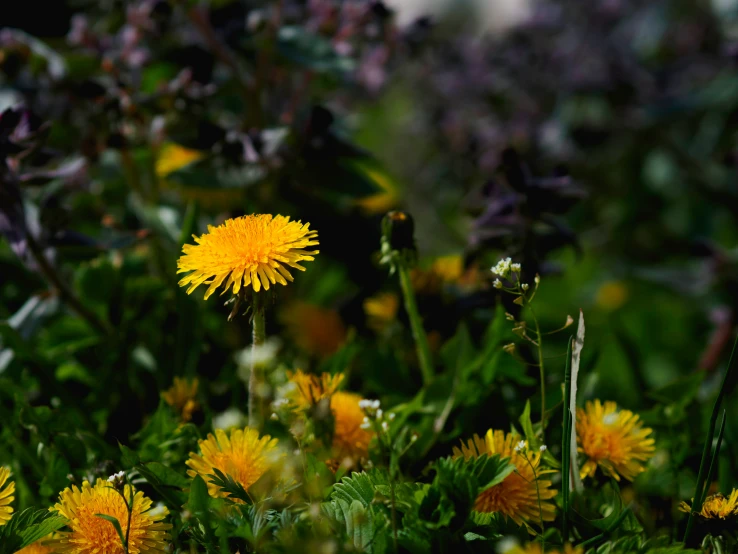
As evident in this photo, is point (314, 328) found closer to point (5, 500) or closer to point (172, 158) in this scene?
point (172, 158)

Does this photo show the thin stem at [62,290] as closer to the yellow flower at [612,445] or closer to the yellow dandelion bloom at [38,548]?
the yellow dandelion bloom at [38,548]

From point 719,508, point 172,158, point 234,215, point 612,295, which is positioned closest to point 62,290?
point 234,215

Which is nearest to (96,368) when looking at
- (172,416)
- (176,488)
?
(172,416)

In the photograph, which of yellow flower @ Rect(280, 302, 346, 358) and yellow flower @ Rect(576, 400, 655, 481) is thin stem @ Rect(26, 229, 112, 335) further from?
yellow flower @ Rect(576, 400, 655, 481)

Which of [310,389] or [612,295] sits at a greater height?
[310,389]

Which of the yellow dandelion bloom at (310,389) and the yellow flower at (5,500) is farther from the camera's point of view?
the yellow dandelion bloom at (310,389)

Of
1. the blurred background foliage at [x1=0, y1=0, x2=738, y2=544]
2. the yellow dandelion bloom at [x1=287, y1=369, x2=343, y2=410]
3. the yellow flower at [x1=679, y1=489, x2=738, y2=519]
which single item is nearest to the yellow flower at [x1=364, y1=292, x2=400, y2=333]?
the blurred background foliage at [x1=0, y1=0, x2=738, y2=544]

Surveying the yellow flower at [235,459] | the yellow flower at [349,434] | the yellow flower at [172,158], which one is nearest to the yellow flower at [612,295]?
the yellow flower at [172,158]
